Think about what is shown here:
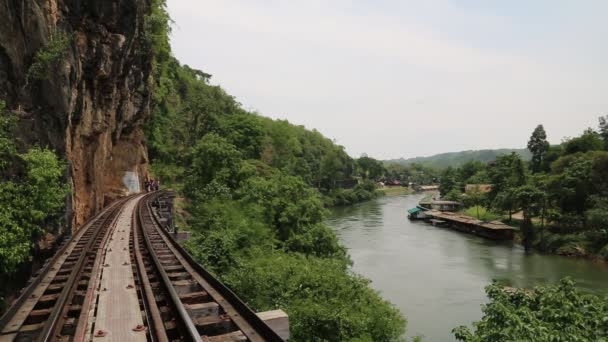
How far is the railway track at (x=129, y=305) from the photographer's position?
584 cm

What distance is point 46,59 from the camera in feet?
43.2

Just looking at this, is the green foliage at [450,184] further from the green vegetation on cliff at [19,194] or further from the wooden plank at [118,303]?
the green vegetation on cliff at [19,194]

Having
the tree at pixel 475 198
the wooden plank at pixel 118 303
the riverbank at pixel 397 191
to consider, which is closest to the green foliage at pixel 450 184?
the tree at pixel 475 198

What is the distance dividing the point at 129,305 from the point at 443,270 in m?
30.1

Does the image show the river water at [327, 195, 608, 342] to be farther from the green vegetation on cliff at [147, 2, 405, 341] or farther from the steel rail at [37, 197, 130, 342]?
the steel rail at [37, 197, 130, 342]

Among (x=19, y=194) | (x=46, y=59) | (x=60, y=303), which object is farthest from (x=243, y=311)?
(x=46, y=59)

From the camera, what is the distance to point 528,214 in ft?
147

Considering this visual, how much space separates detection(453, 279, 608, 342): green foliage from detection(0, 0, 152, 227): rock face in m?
14.9

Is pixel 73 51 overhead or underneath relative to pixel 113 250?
overhead

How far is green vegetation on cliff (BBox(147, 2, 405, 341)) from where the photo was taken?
47.1ft

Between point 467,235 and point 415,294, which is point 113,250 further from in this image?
point 467,235

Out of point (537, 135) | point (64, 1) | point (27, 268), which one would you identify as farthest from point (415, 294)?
point (537, 135)

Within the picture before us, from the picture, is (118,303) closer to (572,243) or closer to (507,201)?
(572,243)

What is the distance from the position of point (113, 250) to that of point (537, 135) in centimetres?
8159
